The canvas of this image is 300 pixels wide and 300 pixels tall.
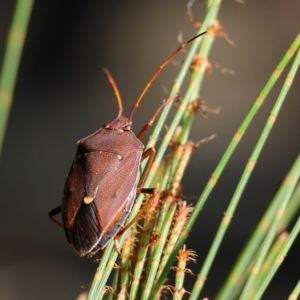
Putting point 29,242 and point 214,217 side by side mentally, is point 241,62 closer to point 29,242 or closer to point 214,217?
point 214,217

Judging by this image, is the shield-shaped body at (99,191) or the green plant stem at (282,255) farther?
the shield-shaped body at (99,191)

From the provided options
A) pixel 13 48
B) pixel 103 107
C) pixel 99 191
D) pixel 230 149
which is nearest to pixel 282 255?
pixel 230 149

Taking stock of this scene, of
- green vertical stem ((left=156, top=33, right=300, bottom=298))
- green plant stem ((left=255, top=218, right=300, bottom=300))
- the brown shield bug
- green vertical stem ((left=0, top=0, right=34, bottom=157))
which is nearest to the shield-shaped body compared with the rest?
the brown shield bug

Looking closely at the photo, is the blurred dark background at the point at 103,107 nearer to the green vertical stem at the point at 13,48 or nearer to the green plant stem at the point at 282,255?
the green plant stem at the point at 282,255

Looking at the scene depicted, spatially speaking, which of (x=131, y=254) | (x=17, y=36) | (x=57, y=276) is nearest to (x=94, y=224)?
(x=131, y=254)

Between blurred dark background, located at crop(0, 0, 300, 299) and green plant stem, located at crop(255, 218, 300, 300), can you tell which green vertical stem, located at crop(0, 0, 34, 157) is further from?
blurred dark background, located at crop(0, 0, 300, 299)

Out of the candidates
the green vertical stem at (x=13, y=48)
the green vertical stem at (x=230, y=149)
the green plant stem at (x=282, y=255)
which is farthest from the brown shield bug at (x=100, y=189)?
the green vertical stem at (x=13, y=48)

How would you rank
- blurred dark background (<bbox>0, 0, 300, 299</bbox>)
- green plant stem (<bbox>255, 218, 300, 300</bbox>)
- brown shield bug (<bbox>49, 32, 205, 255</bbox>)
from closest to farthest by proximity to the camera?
green plant stem (<bbox>255, 218, 300, 300</bbox>) < brown shield bug (<bbox>49, 32, 205, 255</bbox>) < blurred dark background (<bbox>0, 0, 300, 299</bbox>)
